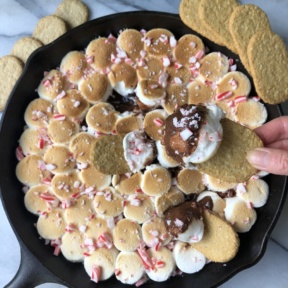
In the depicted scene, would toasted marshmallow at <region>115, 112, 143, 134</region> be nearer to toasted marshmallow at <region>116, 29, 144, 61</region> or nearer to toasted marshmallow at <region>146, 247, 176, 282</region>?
toasted marshmallow at <region>116, 29, 144, 61</region>

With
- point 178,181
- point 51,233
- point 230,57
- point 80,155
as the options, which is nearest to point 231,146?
point 178,181

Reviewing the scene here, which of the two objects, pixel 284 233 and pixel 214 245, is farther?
pixel 284 233

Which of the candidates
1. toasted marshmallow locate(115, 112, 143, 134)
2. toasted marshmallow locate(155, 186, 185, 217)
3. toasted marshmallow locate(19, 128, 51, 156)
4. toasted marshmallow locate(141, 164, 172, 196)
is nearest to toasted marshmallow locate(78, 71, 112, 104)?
toasted marshmallow locate(115, 112, 143, 134)

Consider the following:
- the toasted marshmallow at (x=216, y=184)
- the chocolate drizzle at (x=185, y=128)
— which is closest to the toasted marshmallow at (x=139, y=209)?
the toasted marshmallow at (x=216, y=184)

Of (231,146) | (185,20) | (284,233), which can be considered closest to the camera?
(231,146)

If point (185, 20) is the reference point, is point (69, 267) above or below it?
below

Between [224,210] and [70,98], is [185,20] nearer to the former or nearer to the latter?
[70,98]

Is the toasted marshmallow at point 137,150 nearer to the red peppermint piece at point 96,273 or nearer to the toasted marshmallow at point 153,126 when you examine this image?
the toasted marshmallow at point 153,126

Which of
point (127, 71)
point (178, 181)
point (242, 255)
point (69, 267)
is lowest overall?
point (69, 267)
